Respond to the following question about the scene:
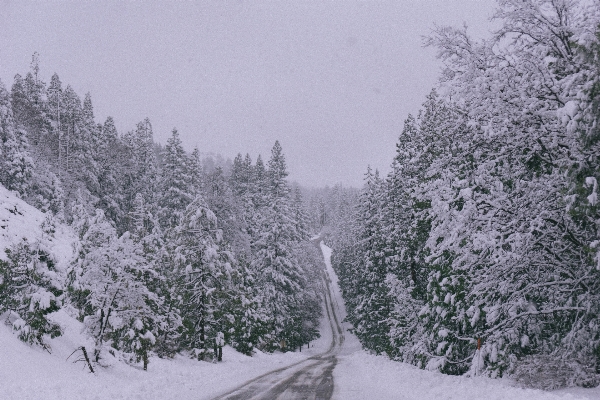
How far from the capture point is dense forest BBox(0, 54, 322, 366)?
16.5 metres

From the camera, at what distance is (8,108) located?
42.4 meters

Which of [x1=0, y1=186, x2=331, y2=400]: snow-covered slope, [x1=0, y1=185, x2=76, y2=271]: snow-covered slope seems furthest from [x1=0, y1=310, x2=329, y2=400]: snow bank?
[x1=0, y1=185, x2=76, y2=271]: snow-covered slope

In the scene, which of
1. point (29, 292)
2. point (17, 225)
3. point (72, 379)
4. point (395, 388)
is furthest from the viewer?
point (17, 225)

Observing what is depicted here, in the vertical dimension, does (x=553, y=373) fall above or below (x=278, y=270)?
below

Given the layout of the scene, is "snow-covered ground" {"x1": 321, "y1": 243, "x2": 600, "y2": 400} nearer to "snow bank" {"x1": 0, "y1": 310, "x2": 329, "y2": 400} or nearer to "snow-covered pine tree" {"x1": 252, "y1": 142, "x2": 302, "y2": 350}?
"snow bank" {"x1": 0, "y1": 310, "x2": 329, "y2": 400}

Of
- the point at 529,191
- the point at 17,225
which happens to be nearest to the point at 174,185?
the point at 17,225

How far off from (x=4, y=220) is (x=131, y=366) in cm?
846

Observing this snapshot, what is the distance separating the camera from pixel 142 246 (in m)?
23.3

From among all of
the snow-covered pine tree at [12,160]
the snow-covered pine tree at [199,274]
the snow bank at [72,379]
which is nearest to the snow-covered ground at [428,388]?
the snow bank at [72,379]

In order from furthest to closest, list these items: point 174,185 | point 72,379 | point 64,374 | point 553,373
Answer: point 174,185, point 64,374, point 72,379, point 553,373

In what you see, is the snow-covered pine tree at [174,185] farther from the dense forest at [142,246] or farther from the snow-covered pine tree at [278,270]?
the snow-covered pine tree at [278,270]

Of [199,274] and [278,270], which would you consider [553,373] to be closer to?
[199,274]

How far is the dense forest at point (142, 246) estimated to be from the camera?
16453mm

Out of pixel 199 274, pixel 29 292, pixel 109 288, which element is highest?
pixel 199 274
